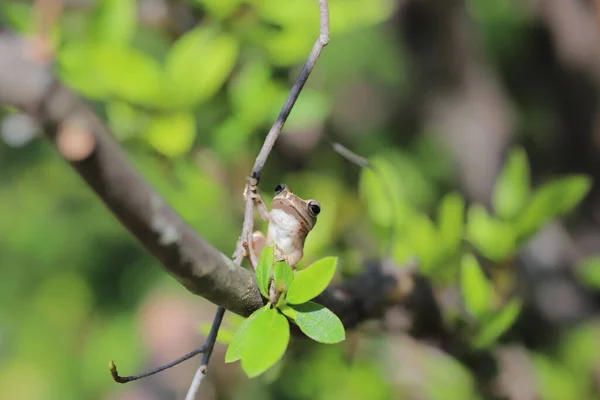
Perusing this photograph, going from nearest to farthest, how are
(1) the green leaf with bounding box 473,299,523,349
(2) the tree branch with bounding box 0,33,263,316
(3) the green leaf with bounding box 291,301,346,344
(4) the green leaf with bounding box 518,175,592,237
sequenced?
(2) the tree branch with bounding box 0,33,263,316 < (3) the green leaf with bounding box 291,301,346,344 < (1) the green leaf with bounding box 473,299,523,349 < (4) the green leaf with bounding box 518,175,592,237

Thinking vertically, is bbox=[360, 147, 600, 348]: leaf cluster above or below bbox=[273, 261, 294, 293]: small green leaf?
below

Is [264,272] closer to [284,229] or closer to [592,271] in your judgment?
[284,229]

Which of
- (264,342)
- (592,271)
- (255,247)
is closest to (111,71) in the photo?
(255,247)

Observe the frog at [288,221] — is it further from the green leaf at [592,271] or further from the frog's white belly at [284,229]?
the green leaf at [592,271]

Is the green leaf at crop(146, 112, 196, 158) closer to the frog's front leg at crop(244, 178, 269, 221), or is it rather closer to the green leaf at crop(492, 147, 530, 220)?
the frog's front leg at crop(244, 178, 269, 221)

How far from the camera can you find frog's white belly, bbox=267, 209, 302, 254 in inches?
18.3

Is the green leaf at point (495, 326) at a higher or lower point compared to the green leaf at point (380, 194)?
lower

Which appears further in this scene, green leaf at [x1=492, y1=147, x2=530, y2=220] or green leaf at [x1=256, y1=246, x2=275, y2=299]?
green leaf at [x1=492, y1=147, x2=530, y2=220]

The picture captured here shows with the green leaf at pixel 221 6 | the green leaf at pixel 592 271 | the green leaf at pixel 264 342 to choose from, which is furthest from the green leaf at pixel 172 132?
the green leaf at pixel 592 271

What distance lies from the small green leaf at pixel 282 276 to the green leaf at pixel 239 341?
16 mm

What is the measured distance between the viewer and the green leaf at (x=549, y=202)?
71cm

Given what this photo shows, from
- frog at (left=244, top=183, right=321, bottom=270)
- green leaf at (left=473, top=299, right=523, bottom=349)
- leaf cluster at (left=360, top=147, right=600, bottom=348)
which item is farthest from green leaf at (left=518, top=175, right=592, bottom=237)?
frog at (left=244, top=183, right=321, bottom=270)

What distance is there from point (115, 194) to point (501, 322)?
16.8 inches

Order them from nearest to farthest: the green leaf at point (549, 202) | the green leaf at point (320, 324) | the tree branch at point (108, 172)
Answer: the tree branch at point (108, 172) → the green leaf at point (320, 324) → the green leaf at point (549, 202)
